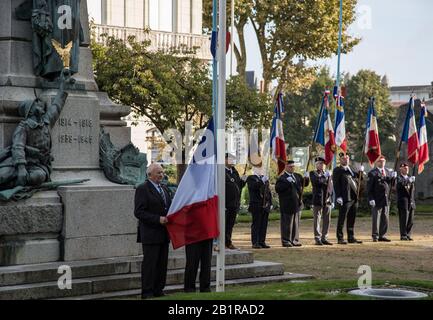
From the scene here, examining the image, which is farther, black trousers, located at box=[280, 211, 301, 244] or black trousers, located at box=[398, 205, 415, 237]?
black trousers, located at box=[398, 205, 415, 237]

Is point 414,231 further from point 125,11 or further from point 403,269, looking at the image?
point 125,11

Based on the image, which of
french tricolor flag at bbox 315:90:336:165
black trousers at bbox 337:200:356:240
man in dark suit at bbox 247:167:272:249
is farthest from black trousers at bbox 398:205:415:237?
man in dark suit at bbox 247:167:272:249

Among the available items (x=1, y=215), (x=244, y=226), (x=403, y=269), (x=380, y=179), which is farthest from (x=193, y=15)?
(x=1, y=215)

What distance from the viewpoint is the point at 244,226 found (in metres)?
27.5

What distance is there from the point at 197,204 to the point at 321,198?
9.80 m

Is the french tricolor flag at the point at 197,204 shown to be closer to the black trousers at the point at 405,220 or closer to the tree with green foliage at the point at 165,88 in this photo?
the black trousers at the point at 405,220

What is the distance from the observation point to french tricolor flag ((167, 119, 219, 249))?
12188mm

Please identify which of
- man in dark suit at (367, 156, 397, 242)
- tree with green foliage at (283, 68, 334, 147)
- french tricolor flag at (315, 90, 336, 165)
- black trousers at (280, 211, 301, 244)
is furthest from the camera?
tree with green foliage at (283, 68, 334, 147)

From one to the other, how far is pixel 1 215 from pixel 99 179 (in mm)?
1935

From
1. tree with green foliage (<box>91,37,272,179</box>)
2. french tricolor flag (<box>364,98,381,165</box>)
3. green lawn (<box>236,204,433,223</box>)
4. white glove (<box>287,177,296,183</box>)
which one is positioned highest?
tree with green foliage (<box>91,37,272,179</box>)

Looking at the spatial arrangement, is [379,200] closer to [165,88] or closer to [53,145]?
[165,88]

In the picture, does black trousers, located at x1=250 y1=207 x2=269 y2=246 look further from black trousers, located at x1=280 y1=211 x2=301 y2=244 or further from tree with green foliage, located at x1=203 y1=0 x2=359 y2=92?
tree with green foliage, located at x1=203 y1=0 x2=359 y2=92

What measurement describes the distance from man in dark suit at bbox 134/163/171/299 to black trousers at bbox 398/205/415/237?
38.4 feet
